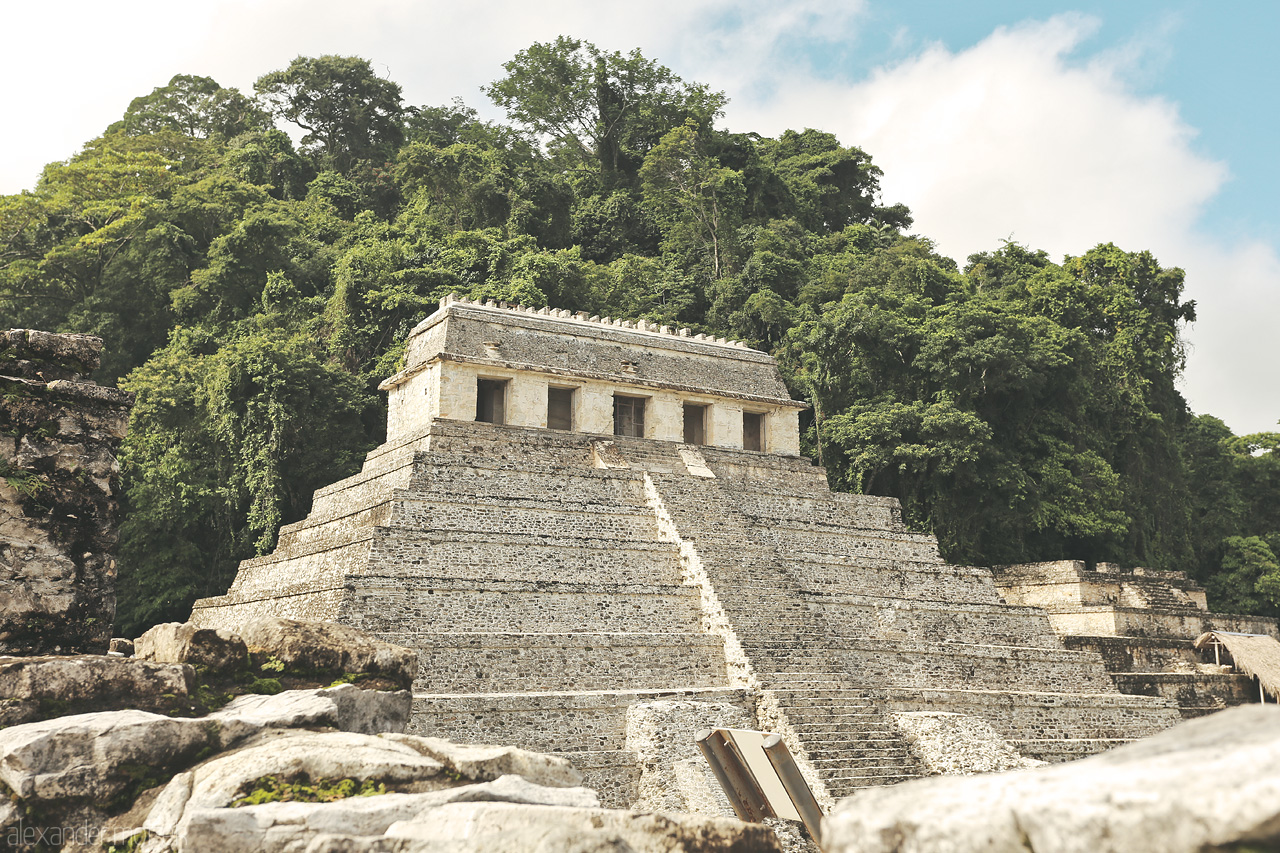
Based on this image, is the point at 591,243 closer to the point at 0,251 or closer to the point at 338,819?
the point at 0,251

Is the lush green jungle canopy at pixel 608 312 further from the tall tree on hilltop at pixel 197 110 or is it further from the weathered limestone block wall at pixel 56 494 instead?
the weathered limestone block wall at pixel 56 494

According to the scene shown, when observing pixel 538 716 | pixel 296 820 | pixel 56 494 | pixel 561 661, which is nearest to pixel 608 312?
pixel 561 661

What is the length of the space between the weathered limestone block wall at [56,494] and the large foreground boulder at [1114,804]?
5729mm

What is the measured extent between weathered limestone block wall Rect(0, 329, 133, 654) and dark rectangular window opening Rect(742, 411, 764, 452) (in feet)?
56.8

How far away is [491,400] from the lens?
21.1 meters

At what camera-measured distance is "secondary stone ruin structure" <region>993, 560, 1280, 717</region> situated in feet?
64.0

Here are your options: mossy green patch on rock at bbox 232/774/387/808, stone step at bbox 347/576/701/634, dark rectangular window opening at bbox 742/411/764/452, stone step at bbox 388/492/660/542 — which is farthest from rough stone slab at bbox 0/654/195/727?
dark rectangular window opening at bbox 742/411/764/452

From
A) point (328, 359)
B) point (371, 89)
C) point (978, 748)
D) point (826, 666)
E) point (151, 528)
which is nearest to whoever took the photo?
point (978, 748)

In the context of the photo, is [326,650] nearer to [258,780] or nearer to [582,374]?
[258,780]

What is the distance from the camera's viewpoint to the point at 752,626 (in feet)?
49.4

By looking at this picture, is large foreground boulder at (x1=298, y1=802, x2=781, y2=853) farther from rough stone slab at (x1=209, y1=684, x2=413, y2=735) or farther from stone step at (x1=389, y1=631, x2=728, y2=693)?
stone step at (x1=389, y1=631, x2=728, y2=693)

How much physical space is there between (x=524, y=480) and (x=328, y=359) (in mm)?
14207

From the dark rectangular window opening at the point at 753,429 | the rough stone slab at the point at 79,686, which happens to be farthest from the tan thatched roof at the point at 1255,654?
the rough stone slab at the point at 79,686

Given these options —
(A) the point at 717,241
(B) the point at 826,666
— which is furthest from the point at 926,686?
(A) the point at 717,241
